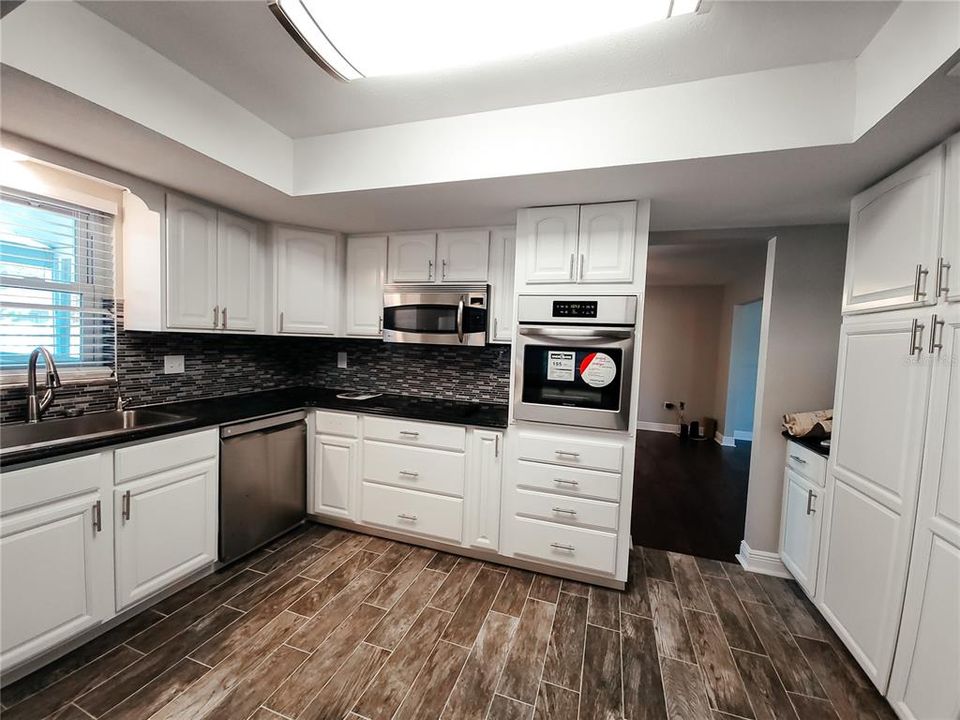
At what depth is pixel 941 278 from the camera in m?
1.31

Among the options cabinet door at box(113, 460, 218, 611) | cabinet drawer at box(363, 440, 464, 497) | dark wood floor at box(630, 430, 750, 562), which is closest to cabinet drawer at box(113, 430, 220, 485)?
cabinet door at box(113, 460, 218, 611)

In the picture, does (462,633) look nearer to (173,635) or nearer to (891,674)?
(173,635)

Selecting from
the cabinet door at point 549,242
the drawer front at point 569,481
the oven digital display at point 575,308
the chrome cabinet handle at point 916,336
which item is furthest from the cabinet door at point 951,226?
the drawer front at point 569,481

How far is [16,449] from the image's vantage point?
1.40 metres

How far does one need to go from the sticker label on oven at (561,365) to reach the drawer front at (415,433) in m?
0.66

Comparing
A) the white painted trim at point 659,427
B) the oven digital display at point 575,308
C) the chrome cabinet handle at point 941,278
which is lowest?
the white painted trim at point 659,427

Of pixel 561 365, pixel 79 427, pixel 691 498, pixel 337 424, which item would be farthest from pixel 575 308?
pixel 79 427

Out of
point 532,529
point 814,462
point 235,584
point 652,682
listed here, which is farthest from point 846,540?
point 235,584

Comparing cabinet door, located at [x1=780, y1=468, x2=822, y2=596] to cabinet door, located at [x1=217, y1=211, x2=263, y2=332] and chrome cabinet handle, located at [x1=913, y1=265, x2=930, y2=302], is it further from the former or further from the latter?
cabinet door, located at [x1=217, y1=211, x2=263, y2=332]

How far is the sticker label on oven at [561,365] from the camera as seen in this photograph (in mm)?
2195

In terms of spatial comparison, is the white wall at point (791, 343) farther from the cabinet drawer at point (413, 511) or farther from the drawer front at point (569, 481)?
the cabinet drawer at point (413, 511)

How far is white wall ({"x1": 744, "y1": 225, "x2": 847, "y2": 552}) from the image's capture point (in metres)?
2.29

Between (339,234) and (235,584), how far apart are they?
2.34 meters

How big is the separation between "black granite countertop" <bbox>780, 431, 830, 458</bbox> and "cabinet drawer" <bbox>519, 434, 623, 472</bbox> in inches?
38.8
